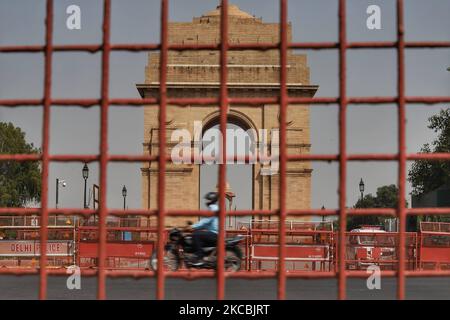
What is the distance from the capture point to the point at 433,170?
76.4 meters

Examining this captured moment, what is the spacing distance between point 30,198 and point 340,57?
80.6m

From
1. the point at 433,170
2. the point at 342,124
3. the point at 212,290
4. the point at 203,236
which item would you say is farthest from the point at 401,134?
the point at 433,170

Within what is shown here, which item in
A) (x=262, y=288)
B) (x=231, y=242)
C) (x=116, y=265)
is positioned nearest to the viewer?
(x=262, y=288)

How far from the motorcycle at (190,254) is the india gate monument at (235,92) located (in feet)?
88.5

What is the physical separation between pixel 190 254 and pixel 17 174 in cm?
6558

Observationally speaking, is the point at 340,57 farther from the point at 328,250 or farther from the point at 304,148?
the point at 304,148

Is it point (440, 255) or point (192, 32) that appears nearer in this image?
point (440, 255)

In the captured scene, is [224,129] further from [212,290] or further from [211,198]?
[212,290]

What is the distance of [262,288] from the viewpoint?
47.2 ft

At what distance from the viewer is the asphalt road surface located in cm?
1239

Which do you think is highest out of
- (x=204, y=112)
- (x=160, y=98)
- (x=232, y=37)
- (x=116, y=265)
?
(x=232, y=37)

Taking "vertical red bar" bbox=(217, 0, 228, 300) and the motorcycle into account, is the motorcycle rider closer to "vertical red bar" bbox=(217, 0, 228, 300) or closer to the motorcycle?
the motorcycle

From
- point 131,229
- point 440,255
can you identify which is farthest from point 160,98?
point 440,255

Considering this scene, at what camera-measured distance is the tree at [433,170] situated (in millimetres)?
70125
